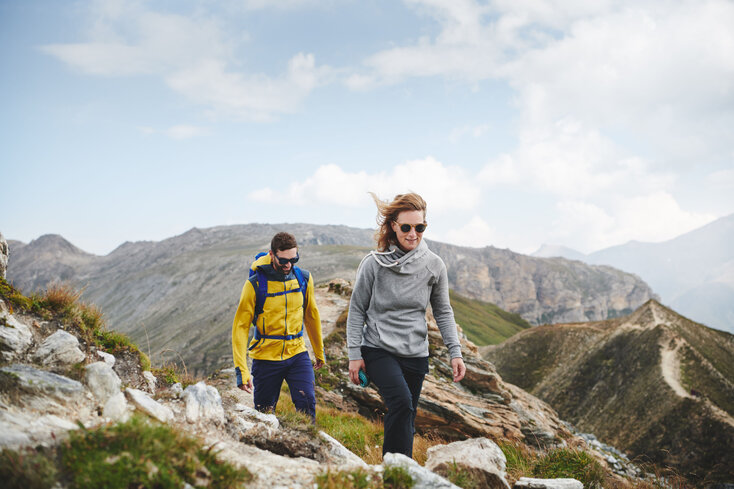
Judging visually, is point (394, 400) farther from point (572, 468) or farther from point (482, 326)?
point (482, 326)

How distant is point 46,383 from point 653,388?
3319cm

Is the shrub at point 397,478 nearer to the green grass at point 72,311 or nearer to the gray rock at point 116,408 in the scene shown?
the gray rock at point 116,408

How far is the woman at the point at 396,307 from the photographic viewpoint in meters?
4.97

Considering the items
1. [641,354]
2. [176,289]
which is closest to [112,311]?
[176,289]

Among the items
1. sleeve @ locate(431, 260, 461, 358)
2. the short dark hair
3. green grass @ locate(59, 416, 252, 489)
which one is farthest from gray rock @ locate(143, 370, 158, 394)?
sleeve @ locate(431, 260, 461, 358)

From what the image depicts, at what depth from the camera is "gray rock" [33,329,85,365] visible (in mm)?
4539

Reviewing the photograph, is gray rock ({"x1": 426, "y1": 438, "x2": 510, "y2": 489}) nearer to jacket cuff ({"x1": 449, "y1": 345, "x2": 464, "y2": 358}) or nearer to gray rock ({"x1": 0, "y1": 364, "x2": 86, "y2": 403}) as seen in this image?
jacket cuff ({"x1": 449, "y1": 345, "x2": 464, "y2": 358})

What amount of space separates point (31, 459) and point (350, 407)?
9488mm

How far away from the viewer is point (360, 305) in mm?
5293

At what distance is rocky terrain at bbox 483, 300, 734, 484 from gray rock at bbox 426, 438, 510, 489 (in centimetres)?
2311

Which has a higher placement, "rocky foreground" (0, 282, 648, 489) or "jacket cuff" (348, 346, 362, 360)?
"jacket cuff" (348, 346, 362, 360)

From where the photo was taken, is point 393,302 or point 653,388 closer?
point 393,302

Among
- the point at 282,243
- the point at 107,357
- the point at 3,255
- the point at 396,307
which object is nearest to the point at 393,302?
the point at 396,307

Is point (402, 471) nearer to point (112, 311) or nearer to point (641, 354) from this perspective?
point (641, 354)
